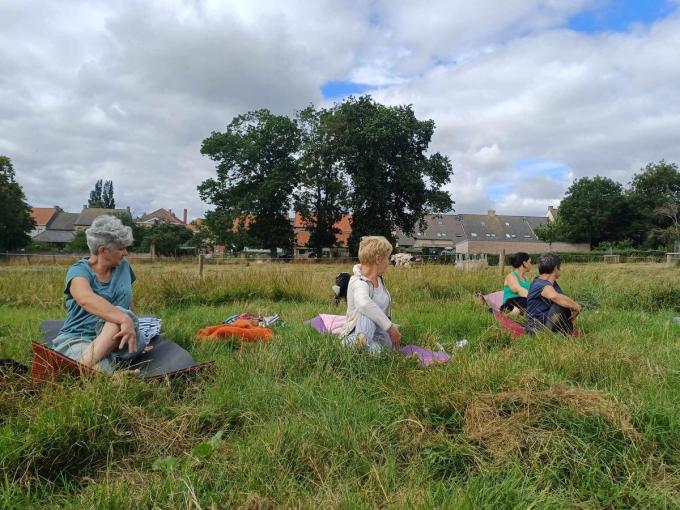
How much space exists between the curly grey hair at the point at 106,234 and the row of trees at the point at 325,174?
34285 mm

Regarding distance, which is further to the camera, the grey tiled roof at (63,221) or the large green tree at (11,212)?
the grey tiled roof at (63,221)

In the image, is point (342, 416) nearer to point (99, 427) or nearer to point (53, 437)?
point (99, 427)

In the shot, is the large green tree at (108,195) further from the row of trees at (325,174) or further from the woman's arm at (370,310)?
the woman's arm at (370,310)

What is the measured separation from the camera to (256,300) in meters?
8.70

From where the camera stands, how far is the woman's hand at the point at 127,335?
11.1 feet

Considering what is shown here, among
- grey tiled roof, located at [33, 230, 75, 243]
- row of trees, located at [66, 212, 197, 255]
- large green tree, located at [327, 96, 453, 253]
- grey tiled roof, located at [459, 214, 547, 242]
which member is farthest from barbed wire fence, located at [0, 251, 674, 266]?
grey tiled roof, located at [33, 230, 75, 243]

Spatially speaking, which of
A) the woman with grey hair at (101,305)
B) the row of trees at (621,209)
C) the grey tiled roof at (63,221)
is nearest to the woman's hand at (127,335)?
the woman with grey hair at (101,305)

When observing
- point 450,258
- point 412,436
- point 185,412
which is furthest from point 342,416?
point 450,258

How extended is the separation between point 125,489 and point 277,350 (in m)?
2.02

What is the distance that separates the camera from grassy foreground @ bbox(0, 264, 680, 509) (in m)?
2.16

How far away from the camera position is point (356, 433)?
8.65 ft

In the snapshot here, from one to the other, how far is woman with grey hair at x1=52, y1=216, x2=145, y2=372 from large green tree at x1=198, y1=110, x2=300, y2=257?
36.4 m

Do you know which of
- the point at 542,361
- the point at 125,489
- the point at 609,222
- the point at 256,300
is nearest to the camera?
the point at 125,489

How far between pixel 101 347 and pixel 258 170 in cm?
3904
